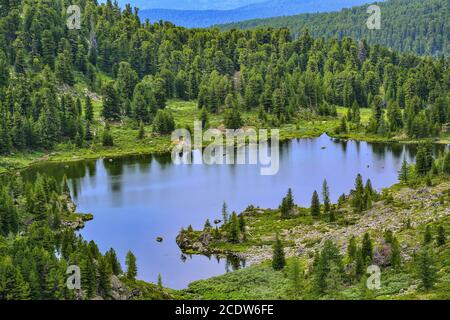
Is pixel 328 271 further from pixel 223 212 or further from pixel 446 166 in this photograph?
pixel 446 166

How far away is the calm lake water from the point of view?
284 ft

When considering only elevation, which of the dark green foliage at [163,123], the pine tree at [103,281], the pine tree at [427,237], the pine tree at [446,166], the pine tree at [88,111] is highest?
the pine tree at [88,111]

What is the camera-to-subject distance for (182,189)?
121375mm

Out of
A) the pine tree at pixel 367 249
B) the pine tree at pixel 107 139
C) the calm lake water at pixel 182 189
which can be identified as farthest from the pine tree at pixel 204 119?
the pine tree at pixel 367 249

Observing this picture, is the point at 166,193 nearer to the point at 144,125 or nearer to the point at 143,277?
the point at 143,277

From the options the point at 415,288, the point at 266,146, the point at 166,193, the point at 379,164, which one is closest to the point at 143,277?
the point at 415,288

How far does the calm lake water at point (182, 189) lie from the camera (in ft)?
284

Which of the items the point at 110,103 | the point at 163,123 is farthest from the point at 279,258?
the point at 110,103

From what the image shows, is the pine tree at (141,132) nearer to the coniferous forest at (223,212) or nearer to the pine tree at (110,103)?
the coniferous forest at (223,212)

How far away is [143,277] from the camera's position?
77875 mm

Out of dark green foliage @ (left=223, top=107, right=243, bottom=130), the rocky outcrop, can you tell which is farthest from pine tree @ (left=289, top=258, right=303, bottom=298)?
dark green foliage @ (left=223, top=107, right=243, bottom=130)

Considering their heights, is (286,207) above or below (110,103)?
below
